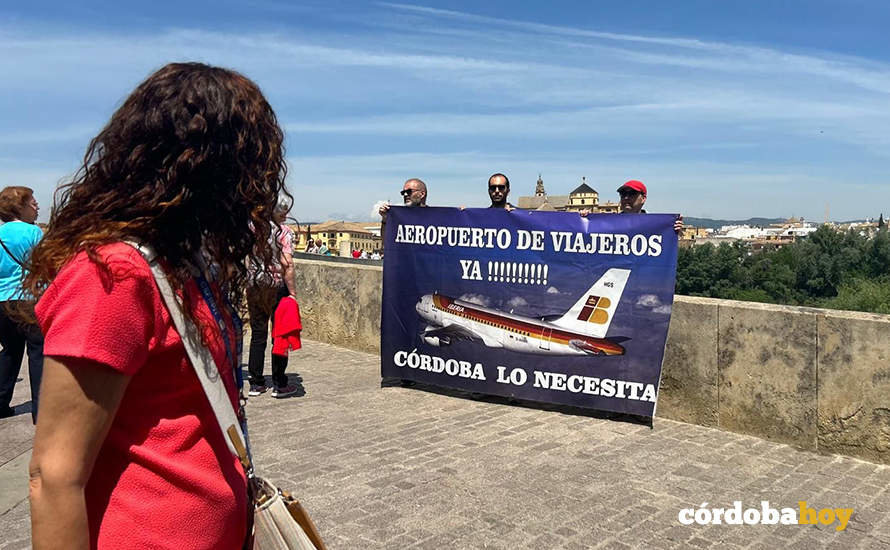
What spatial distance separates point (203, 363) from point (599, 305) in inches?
194

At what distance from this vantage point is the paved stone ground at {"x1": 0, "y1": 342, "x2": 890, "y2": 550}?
3.91 m

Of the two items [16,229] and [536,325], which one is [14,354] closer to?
[16,229]

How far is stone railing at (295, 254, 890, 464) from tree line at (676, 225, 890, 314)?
315ft

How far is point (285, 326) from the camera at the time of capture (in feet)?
22.1

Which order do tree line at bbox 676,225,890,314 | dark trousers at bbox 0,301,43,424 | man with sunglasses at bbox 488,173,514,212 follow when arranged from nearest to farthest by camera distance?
dark trousers at bbox 0,301,43,424, man with sunglasses at bbox 488,173,514,212, tree line at bbox 676,225,890,314

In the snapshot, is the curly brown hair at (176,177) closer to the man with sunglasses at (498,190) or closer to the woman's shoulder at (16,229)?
the woman's shoulder at (16,229)

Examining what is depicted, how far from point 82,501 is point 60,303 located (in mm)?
319

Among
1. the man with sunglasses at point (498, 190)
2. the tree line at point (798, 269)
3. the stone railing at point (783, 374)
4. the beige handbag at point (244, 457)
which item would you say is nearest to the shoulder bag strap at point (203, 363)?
the beige handbag at point (244, 457)

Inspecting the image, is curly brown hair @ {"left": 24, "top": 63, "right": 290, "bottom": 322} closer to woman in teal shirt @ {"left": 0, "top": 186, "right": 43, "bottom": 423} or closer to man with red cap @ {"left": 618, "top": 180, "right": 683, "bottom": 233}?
woman in teal shirt @ {"left": 0, "top": 186, "right": 43, "bottom": 423}

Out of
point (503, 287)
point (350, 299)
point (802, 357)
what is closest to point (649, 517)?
point (802, 357)

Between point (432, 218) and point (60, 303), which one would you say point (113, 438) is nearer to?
point (60, 303)

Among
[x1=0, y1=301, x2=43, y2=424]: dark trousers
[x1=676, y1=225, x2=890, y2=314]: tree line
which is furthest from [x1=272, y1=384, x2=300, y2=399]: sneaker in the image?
[x1=676, y1=225, x2=890, y2=314]: tree line

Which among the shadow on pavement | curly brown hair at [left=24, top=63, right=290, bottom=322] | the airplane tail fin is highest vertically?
curly brown hair at [left=24, top=63, right=290, bottom=322]

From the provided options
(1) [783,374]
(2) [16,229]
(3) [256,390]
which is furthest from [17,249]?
(1) [783,374]
